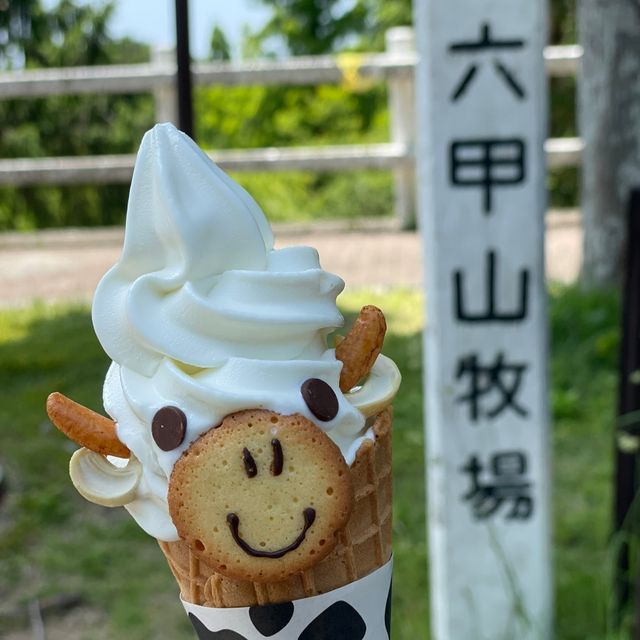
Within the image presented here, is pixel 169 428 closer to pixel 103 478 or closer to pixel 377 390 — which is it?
pixel 103 478

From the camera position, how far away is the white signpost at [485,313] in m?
2.41

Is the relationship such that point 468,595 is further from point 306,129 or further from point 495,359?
point 306,129

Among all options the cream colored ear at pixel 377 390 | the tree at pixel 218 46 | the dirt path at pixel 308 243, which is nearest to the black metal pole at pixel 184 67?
the cream colored ear at pixel 377 390

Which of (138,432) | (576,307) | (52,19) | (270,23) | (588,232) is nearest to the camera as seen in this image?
(138,432)

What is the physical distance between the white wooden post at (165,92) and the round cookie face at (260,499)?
5299 mm

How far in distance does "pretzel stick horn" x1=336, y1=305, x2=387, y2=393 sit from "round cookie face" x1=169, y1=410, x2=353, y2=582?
0.10 meters

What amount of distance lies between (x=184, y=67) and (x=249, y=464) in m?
0.88

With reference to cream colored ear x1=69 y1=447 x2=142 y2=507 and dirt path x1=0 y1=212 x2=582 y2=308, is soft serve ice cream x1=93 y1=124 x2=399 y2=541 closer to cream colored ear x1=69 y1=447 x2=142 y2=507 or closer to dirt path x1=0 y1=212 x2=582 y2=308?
cream colored ear x1=69 y1=447 x2=142 y2=507

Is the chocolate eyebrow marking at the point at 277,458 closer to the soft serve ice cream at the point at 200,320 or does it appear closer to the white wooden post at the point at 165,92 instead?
the soft serve ice cream at the point at 200,320

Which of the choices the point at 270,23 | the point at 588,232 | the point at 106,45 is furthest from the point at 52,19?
the point at 588,232

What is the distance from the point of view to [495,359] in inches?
99.4

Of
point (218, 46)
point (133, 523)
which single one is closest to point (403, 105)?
point (133, 523)

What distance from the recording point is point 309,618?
106 cm

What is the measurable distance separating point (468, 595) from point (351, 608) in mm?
1621
